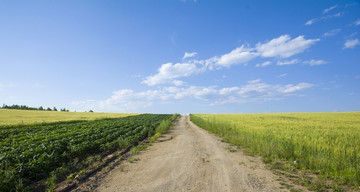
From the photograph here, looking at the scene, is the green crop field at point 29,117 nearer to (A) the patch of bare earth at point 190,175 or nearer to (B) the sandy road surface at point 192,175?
(A) the patch of bare earth at point 190,175

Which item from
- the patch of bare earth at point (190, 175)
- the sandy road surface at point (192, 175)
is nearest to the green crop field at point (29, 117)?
the patch of bare earth at point (190, 175)

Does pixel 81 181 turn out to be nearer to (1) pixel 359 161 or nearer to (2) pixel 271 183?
(2) pixel 271 183

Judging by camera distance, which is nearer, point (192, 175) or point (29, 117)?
point (192, 175)

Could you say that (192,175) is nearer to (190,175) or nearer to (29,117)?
(190,175)

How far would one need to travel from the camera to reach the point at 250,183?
5766 mm

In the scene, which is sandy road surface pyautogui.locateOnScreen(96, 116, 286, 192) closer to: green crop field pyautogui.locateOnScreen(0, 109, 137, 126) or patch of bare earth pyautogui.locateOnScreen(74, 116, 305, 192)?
patch of bare earth pyautogui.locateOnScreen(74, 116, 305, 192)

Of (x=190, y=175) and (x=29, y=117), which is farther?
(x=29, y=117)

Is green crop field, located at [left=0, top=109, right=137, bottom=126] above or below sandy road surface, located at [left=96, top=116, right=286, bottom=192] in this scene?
above

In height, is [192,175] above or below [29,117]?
below

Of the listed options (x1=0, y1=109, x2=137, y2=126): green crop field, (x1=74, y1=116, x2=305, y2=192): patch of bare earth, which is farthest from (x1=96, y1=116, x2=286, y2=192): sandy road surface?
(x1=0, y1=109, x2=137, y2=126): green crop field

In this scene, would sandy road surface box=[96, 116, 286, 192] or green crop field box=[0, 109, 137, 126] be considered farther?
green crop field box=[0, 109, 137, 126]

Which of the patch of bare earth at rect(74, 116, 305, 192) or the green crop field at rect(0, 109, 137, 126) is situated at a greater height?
the green crop field at rect(0, 109, 137, 126)

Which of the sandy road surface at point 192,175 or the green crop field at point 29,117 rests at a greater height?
the green crop field at point 29,117

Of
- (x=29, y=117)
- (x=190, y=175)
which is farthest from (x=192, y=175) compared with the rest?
(x=29, y=117)
